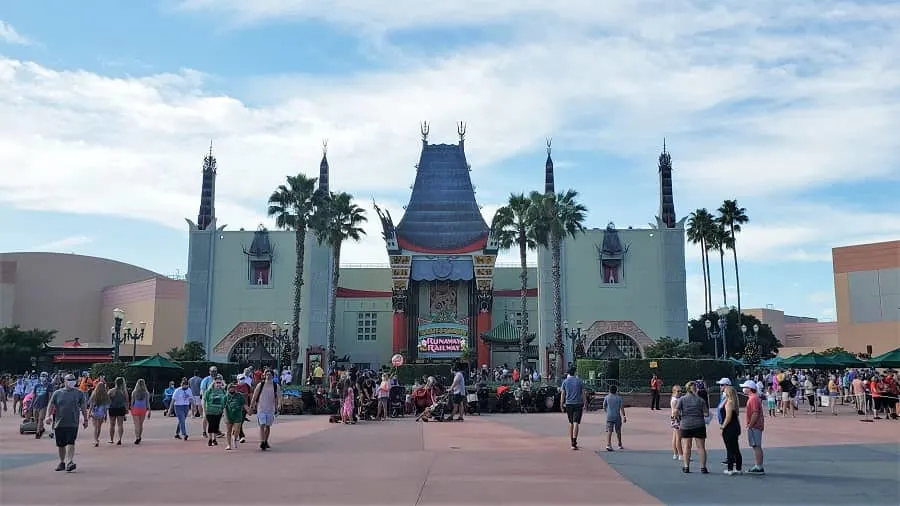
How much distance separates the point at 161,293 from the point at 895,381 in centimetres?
6821

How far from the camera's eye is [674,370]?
37062 mm

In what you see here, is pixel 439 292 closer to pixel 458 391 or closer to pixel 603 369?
pixel 603 369

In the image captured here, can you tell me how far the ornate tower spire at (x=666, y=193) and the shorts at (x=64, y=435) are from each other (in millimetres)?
52660

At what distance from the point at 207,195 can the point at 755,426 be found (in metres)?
57.7

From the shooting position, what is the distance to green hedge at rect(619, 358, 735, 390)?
36969mm

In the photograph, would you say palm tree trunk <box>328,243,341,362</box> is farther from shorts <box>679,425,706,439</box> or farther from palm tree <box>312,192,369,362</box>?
shorts <box>679,425,706,439</box>

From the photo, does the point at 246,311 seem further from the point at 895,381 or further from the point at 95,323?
the point at 895,381

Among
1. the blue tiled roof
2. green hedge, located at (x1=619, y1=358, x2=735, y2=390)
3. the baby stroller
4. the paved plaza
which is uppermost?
the blue tiled roof

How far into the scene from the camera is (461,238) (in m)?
64.1

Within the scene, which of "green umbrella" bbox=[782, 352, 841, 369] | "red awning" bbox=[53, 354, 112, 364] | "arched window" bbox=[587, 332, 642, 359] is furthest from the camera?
"red awning" bbox=[53, 354, 112, 364]

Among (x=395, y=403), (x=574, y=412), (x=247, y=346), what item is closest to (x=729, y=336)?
(x=247, y=346)

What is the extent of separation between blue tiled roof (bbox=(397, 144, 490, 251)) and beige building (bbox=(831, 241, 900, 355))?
34709 millimetres

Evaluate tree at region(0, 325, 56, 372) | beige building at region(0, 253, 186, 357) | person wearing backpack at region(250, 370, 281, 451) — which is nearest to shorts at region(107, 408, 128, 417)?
person wearing backpack at region(250, 370, 281, 451)

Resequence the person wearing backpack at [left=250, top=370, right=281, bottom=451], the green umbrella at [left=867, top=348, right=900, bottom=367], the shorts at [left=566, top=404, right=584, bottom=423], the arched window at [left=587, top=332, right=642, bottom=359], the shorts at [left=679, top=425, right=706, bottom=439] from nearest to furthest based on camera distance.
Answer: the shorts at [left=679, top=425, right=706, bottom=439] < the person wearing backpack at [left=250, top=370, right=281, bottom=451] < the shorts at [left=566, top=404, right=584, bottom=423] < the green umbrella at [left=867, top=348, right=900, bottom=367] < the arched window at [left=587, top=332, right=642, bottom=359]
